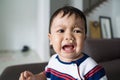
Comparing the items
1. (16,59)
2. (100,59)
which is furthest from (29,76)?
(16,59)

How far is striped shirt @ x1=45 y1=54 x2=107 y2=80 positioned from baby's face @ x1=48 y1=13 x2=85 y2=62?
0.09 feet

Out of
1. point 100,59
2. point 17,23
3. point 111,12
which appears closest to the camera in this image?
point 100,59

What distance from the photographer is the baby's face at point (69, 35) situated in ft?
1.92

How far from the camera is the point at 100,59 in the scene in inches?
56.8

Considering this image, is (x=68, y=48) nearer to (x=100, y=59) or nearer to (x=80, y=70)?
(x=80, y=70)

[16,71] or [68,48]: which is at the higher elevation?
[68,48]

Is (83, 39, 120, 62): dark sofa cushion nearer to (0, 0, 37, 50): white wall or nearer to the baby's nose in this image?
the baby's nose

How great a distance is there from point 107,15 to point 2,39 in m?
1.69

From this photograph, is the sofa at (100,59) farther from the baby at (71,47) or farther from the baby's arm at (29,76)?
the baby at (71,47)

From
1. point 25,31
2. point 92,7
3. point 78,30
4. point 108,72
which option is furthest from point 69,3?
point 78,30

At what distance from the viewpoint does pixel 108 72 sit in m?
1.16

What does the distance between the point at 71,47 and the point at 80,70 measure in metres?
0.08

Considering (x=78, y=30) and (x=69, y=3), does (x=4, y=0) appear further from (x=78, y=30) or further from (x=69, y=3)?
(x=78, y=30)

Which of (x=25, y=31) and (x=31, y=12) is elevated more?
(x=31, y=12)
